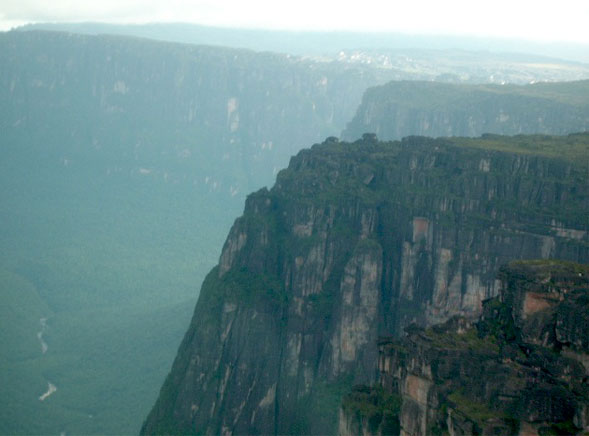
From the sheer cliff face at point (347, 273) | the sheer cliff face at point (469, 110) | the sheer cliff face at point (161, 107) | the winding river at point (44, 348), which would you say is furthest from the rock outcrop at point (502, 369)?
the sheer cliff face at point (161, 107)

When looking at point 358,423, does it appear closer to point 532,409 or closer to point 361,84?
point 532,409

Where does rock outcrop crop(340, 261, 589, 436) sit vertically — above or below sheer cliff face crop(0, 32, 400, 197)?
above

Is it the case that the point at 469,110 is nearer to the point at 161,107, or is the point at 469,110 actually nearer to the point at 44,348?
the point at 44,348

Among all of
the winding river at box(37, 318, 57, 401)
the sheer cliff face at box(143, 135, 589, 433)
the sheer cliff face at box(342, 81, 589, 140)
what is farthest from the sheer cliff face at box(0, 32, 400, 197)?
the sheer cliff face at box(143, 135, 589, 433)

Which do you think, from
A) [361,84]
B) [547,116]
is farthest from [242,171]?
[547,116]

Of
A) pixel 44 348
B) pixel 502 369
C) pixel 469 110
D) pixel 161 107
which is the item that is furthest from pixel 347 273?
pixel 161 107

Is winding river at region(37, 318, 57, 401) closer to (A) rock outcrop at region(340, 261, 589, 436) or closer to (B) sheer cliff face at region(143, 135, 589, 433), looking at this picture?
(B) sheer cliff face at region(143, 135, 589, 433)
